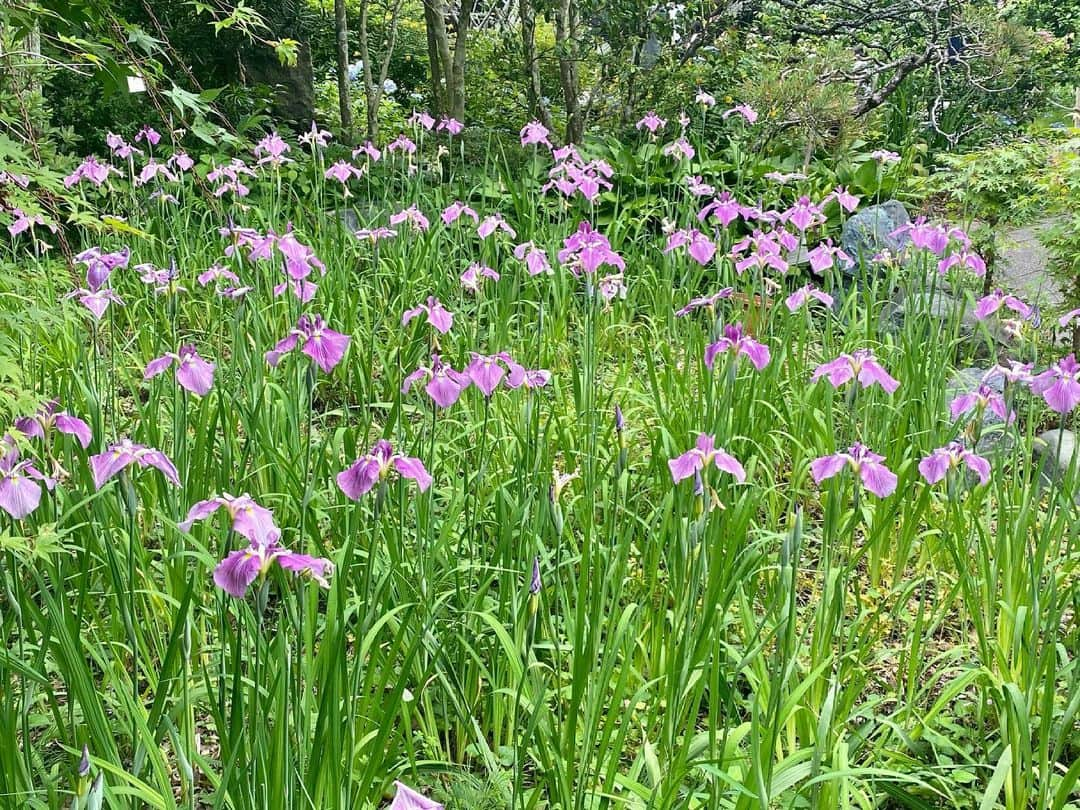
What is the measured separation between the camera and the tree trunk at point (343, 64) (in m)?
6.25

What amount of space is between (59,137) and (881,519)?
559cm

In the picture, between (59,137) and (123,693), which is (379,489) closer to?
(123,693)

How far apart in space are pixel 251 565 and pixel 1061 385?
5.06ft

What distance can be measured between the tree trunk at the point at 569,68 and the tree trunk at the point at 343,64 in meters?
1.34

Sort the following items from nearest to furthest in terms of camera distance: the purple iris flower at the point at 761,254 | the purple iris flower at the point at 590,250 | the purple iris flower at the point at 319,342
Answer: the purple iris flower at the point at 319,342
the purple iris flower at the point at 590,250
the purple iris flower at the point at 761,254

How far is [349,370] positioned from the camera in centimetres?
359


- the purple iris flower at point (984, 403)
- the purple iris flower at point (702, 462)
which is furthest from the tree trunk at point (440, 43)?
the purple iris flower at point (702, 462)

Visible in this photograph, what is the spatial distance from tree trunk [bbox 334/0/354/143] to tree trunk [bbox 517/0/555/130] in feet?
3.67

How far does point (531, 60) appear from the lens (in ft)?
20.2

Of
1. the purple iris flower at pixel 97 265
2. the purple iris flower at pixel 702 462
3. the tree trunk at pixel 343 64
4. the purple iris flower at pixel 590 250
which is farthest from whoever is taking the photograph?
the tree trunk at pixel 343 64

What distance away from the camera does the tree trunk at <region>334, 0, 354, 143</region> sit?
6.25 meters

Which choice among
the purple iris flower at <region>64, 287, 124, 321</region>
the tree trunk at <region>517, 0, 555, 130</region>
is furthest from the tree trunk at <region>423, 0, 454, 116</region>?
the purple iris flower at <region>64, 287, 124, 321</region>

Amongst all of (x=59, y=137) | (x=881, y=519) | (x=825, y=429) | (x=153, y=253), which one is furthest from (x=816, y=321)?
(x=59, y=137)

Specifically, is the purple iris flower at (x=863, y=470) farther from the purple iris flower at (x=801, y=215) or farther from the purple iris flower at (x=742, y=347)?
the purple iris flower at (x=801, y=215)
